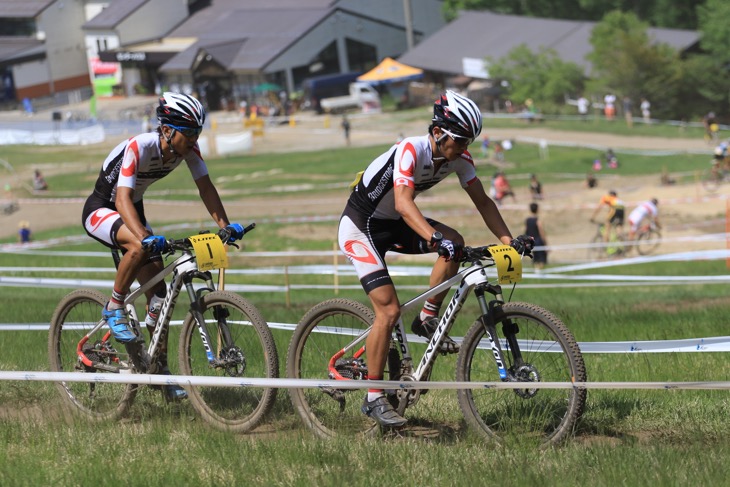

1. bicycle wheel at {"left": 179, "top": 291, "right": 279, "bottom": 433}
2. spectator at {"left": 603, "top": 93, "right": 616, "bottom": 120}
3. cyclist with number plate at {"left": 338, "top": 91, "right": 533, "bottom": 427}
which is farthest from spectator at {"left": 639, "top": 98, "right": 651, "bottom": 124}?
bicycle wheel at {"left": 179, "top": 291, "right": 279, "bottom": 433}

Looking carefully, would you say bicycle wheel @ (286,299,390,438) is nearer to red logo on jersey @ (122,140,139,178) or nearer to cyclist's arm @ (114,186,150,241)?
cyclist's arm @ (114,186,150,241)

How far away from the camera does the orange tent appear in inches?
2810

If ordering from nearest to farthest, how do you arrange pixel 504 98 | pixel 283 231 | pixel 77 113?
1. pixel 283 231
2. pixel 504 98
3. pixel 77 113

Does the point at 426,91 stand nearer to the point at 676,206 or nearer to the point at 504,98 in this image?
the point at 504,98

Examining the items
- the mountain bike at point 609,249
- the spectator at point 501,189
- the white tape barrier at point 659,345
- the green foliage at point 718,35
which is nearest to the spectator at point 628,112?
the green foliage at point 718,35

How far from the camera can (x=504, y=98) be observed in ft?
A: 225

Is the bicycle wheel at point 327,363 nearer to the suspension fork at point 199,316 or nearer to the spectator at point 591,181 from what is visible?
the suspension fork at point 199,316

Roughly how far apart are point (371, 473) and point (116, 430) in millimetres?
2090

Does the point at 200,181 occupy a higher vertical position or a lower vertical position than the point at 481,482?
higher

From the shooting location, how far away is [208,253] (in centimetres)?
696

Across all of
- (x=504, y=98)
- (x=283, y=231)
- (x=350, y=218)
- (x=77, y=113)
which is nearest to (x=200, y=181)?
(x=350, y=218)

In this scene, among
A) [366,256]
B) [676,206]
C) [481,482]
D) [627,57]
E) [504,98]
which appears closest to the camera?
[481,482]

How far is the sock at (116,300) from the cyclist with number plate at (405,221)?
179cm

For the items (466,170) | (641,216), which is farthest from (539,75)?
(466,170)
